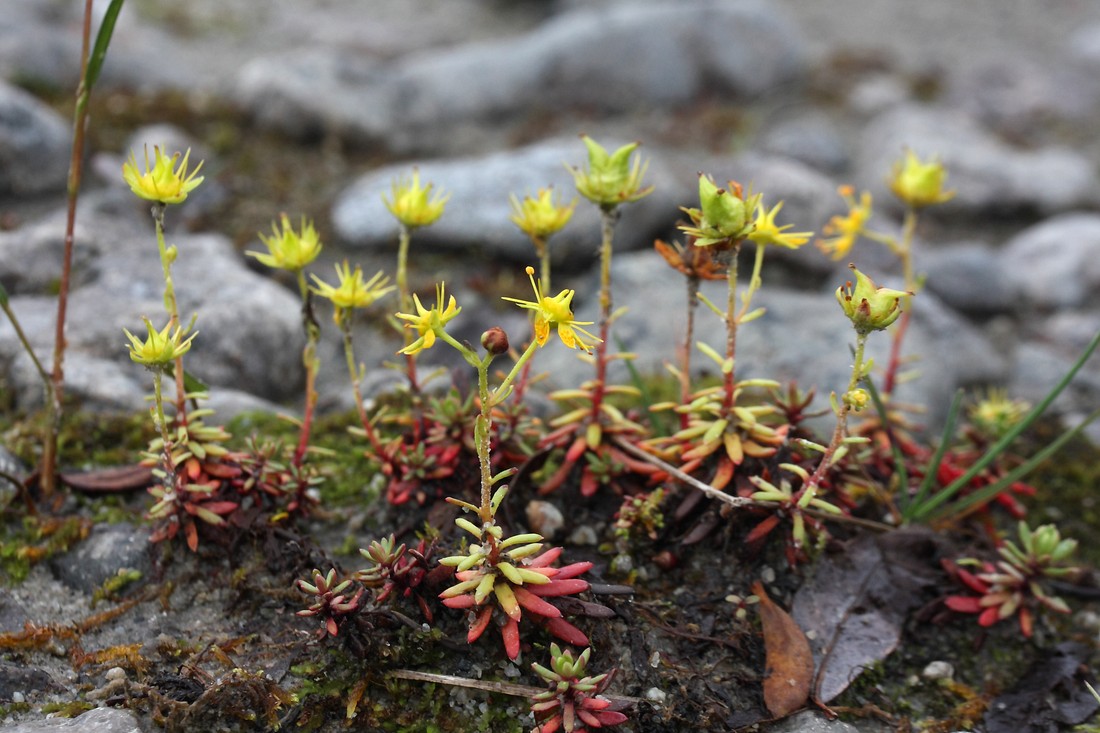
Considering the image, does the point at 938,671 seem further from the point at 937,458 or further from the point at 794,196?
the point at 794,196

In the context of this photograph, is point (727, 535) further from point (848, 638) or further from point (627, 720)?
point (627, 720)

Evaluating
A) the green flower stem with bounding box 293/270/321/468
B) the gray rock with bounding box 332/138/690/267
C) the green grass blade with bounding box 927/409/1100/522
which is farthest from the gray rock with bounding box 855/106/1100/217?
the green flower stem with bounding box 293/270/321/468

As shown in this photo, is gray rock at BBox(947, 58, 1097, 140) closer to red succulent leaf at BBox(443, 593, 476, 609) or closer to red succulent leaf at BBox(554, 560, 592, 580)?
red succulent leaf at BBox(554, 560, 592, 580)

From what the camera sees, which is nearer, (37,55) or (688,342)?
(688,342)

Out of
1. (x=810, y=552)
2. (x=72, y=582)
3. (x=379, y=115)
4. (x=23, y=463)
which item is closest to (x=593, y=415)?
(x=810, y=552)

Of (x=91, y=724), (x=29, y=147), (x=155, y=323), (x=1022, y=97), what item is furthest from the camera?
(x=1022, y=97)

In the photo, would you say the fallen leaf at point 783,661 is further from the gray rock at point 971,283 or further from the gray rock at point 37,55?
the gray rock at point 37,55

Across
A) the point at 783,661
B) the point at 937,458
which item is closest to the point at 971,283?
the point at 937,458
